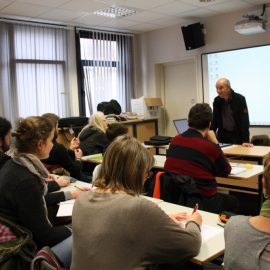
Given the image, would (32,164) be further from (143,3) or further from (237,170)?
(143,3)

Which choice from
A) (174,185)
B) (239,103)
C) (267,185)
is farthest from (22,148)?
(239,103)

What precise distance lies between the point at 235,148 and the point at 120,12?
2846 mm

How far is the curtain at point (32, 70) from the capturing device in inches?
212

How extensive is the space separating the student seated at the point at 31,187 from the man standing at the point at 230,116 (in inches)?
117

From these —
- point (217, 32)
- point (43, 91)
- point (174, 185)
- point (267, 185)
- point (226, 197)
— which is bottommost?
point (226, 197)

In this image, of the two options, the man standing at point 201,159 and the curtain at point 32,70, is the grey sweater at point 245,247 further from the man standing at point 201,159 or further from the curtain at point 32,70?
the curtain at point 32,70

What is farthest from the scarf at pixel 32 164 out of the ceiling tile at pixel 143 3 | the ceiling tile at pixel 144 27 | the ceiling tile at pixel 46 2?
the ceiling tile at pixel 144 27

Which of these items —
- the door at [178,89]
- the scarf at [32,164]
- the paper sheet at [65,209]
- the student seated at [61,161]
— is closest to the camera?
the scarf at [32,164]

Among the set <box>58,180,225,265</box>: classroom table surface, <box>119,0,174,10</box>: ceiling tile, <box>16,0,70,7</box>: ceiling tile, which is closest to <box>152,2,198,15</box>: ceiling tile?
<box>119,0,174,10</box>: ceiling tile

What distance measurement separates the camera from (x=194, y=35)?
5.98m

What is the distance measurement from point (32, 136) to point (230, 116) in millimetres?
3151

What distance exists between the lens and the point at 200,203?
8.27ft

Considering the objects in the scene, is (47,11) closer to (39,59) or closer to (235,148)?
(39,59)

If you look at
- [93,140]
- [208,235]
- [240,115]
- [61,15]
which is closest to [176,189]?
[208,235]
